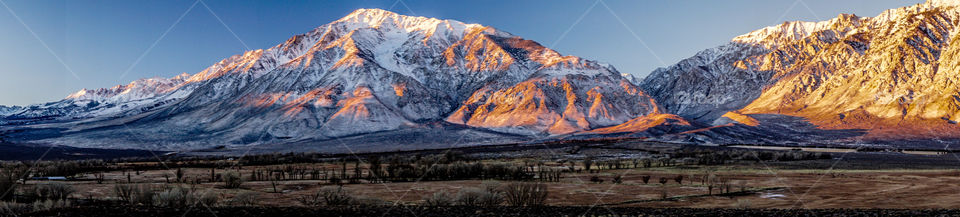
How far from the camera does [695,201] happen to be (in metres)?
34.1

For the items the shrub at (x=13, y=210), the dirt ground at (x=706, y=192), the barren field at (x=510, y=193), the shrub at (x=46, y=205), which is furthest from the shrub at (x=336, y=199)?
the shrub at (x=13, y=210)

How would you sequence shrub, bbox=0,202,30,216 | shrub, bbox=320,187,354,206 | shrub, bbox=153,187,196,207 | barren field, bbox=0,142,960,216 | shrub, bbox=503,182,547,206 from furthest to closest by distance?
shrub, bbox=503,182,547,206
shrub, bbox=320,187,354,206
shrub, bbox=153,187,196,207
barren field, bbox=0,142,960,216
shrub, bbox=0,202,30,216

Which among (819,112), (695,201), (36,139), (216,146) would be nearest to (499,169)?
(695,201)

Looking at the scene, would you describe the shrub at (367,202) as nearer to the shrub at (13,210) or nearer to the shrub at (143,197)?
the shrub at (143,197)

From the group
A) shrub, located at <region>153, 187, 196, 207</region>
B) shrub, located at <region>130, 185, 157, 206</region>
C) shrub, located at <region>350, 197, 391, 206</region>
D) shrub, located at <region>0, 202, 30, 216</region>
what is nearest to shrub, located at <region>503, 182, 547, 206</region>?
shrub, located at <region>350, 197, 391, 206</region>

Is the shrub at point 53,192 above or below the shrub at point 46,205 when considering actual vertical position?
above

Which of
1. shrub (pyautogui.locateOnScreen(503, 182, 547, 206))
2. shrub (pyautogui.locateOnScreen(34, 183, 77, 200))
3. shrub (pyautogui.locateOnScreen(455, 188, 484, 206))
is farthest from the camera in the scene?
shrub (pyautogui.locateOnScreen(34, 183, 77, 200))

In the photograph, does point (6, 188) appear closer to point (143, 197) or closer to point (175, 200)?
point (143, 197)

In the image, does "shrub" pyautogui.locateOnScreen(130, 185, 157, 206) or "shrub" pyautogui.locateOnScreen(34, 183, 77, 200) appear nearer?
"shrub" pyautogui.locateOnScreen(130, 185, 157, 206)

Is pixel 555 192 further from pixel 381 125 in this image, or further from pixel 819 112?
pixel 819 112

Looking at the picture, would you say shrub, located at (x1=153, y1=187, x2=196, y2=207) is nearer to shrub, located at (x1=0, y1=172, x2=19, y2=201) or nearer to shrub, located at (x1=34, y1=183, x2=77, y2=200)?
shrub, located at (x1=34, y1=183, x2=77, y2=200)

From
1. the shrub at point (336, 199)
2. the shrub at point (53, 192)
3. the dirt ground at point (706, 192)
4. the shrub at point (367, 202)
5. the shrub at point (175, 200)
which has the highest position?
the shrub at point (53, 192)

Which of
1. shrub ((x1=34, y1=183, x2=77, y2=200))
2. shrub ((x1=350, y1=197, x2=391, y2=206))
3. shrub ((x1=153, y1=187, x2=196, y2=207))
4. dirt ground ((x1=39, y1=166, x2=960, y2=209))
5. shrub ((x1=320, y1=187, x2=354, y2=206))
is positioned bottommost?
dirt ground ((x1=39, y1=166, x2=960, y2=209))

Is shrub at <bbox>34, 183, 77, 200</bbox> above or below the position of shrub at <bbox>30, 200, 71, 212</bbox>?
above
